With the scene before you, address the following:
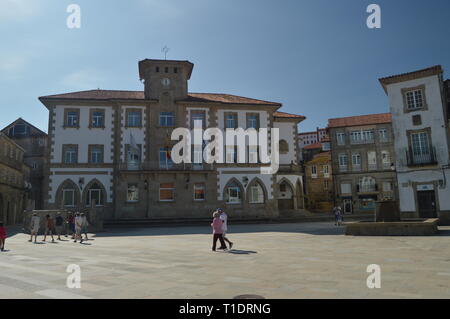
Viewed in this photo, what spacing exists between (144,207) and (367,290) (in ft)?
92.1

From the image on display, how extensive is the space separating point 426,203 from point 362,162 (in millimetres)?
25252

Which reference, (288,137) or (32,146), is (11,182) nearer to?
(32,146)

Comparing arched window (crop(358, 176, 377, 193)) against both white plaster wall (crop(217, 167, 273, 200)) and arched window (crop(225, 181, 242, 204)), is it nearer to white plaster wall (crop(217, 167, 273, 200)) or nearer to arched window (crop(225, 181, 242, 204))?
white plaster wall (crop(217, 167, 273, 200))

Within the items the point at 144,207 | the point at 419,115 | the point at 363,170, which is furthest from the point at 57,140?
the point at 363,170

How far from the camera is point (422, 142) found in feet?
86.6

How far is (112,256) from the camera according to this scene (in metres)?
12.7

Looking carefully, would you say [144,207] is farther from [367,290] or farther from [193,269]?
[367,290]

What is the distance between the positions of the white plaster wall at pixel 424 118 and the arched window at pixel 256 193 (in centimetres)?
1329

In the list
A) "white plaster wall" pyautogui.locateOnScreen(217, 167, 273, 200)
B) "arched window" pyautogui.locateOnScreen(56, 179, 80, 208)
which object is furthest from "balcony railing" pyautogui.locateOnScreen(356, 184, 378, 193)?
"arched window" pyautogui.locateOnScreen(56, 179, 80, 208)

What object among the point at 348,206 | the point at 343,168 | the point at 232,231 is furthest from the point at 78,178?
the point at 348,206

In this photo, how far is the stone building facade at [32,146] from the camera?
183ft

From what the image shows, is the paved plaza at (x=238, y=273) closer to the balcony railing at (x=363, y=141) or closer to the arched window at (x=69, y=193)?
the arched window at (x=69, y=193)

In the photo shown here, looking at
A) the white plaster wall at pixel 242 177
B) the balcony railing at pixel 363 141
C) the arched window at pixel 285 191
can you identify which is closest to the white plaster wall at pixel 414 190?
the white plaster wall at pixel 242 177

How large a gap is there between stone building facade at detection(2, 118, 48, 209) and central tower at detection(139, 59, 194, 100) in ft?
100.0
